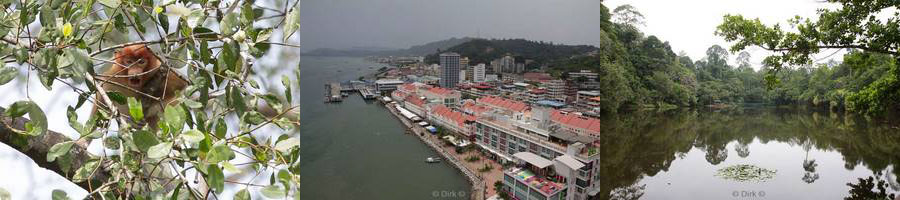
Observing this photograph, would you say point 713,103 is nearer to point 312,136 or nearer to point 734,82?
point 734,82

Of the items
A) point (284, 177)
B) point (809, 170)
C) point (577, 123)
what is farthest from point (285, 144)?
point (809, 170)

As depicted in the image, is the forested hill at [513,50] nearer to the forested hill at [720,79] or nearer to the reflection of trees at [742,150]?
the forested hill at [720,79]

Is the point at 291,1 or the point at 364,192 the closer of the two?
the point at 291,1

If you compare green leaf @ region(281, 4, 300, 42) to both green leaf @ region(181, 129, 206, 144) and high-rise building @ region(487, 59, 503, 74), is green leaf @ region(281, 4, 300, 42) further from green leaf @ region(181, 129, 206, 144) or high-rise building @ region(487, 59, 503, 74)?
high-rise building @ region(487, 59, 503, 74)

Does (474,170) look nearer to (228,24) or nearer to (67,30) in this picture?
(228,24)

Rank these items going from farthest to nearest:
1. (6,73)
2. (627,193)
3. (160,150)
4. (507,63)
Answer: (627,193)
(507,63)
(6,73)
(160,150)

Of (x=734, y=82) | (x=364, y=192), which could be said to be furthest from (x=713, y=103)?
(x=364, y=192)

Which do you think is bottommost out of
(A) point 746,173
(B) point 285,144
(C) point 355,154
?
(A) point 746,173
